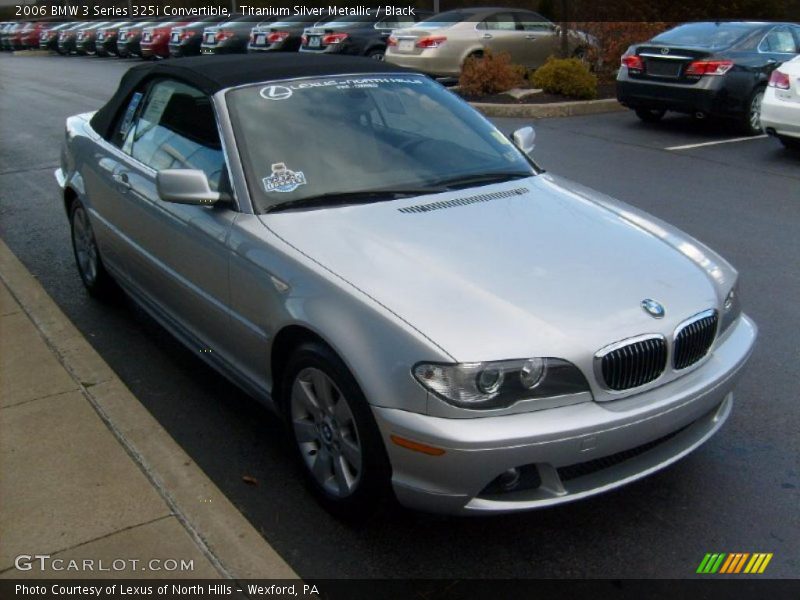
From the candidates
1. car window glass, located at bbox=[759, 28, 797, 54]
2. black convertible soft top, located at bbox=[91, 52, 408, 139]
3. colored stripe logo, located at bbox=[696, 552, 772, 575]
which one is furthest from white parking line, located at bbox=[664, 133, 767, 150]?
colored stripe logo, located at bbox=[696, 552, 772, 575]

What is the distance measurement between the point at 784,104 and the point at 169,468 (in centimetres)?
860

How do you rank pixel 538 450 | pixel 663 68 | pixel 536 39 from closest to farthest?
pixel 538 450 < pixel 663 68 < pixel 536 39

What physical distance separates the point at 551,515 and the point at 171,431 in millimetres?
1846

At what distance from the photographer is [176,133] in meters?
4.76

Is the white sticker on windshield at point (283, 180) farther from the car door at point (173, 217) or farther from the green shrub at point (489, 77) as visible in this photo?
the green shrub at point (489, 77)

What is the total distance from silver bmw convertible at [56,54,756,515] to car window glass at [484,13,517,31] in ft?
43.0

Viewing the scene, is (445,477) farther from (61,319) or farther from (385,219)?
(61,319)

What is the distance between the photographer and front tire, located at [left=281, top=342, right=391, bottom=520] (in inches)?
125

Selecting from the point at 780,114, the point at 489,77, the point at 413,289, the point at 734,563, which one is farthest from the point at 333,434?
the point at 489,77

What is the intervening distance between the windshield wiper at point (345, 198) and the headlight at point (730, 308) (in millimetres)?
1378

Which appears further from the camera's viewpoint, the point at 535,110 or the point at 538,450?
the point at 535,110

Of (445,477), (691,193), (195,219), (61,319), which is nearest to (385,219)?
(195,219)

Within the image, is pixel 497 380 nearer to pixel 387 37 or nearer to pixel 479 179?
pixel 479 179

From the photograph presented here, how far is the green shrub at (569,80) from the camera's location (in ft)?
48.4
